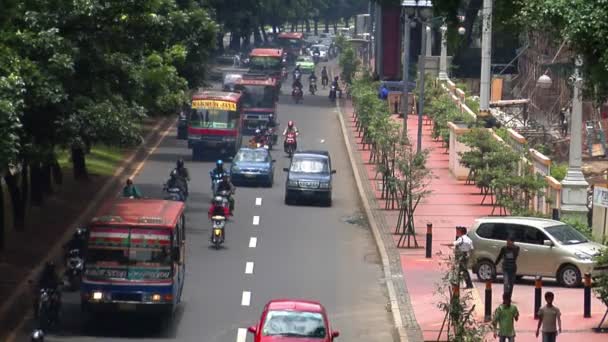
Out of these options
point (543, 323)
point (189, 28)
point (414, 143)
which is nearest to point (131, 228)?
point (543, 323)

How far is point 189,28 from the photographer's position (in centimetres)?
4459

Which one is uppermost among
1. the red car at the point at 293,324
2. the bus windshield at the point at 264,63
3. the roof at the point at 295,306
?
the bus windshield at the point at 264,63

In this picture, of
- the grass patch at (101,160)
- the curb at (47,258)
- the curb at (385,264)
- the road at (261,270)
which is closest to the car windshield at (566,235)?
the curb at (385,264)

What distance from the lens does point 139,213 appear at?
27812 mm

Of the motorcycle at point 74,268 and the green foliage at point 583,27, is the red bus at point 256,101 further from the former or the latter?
the green foliage at point 583,27

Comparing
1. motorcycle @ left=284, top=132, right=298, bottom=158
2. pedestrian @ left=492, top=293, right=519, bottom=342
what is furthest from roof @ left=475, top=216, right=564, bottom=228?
motorcycle @ left=284, top=132, right=298, bottom=158

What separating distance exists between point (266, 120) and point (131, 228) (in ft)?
130

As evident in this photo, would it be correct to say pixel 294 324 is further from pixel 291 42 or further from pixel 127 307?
pixel 291 42

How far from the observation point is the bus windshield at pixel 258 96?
67125mm

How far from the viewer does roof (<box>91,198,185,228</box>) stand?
27.0m

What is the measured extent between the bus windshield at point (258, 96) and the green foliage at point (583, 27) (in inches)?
1842

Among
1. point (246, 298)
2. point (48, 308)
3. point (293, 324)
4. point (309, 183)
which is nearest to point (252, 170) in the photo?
point (309, 183)

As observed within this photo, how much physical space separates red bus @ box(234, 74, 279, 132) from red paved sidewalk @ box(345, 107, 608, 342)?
368 inches

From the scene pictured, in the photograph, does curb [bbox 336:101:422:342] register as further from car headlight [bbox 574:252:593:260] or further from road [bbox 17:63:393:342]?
car headlight [bbox 574:252:593:260]
